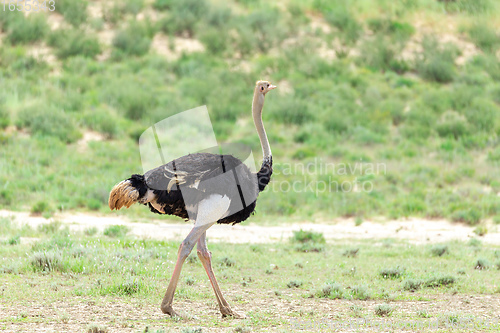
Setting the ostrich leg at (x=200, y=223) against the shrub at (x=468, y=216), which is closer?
the ostrich leg at (x=200, y=223)

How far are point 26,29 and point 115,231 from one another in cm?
1290

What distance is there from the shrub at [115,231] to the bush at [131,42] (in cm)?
1193

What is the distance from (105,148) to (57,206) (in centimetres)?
368

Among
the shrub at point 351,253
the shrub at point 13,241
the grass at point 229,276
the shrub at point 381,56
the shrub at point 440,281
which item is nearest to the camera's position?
the grass at point 229,276

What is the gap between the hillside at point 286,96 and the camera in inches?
557

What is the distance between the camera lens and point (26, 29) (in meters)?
20.9

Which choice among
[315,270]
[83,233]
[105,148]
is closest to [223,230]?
[83,233]

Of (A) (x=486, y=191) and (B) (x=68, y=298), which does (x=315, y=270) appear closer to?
(B) (x=68, y=298)

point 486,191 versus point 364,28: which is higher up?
point 364,28

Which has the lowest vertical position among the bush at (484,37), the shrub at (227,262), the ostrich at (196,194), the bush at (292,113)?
the shrub at (227,262)

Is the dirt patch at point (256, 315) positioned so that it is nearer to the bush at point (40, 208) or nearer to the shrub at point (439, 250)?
the shrub at point (439, 250)

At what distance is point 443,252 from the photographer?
32.7 feet

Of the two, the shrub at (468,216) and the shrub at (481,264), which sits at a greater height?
the shrub at (468,216)

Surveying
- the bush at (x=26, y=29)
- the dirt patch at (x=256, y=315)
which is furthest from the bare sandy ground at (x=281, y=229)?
the bush at (x=26, y=29)
